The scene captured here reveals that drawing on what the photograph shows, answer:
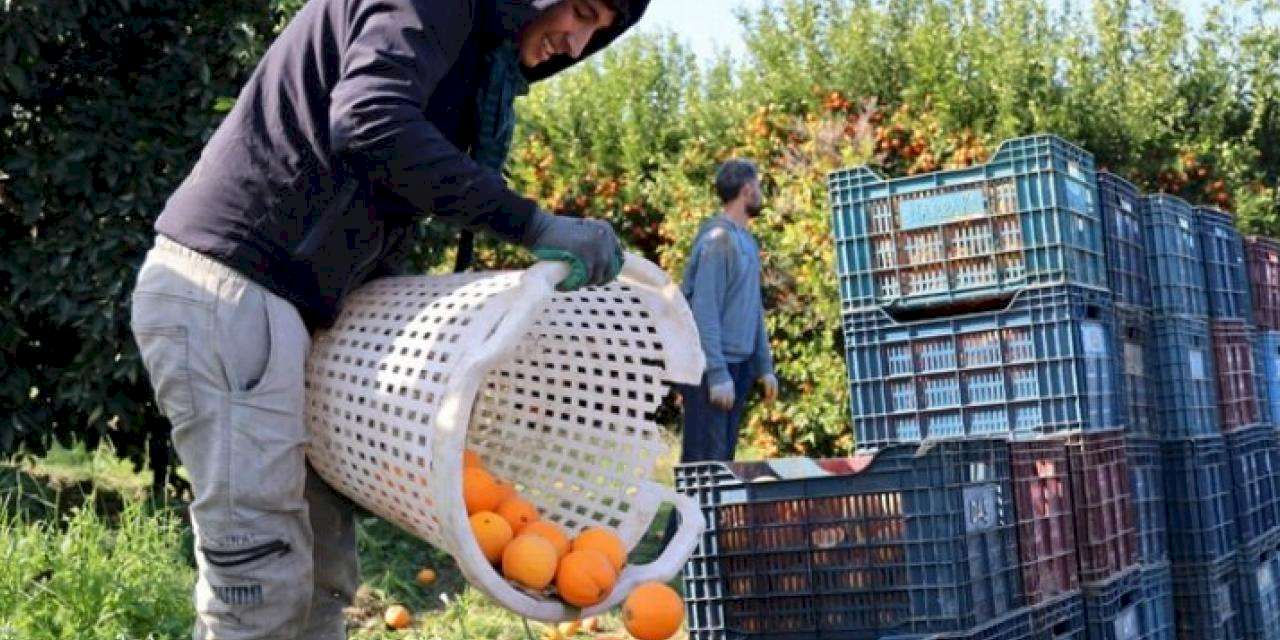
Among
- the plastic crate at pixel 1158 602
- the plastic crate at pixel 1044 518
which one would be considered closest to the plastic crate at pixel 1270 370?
the plastic crate at pixel 1158 602

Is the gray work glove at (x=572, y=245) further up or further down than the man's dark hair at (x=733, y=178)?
further down

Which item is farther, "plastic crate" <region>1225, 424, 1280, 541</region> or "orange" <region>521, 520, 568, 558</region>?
"plastic crate" <region>1225, 424, 1280, 541</region>

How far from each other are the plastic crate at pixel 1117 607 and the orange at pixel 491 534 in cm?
209

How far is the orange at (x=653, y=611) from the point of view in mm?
3117

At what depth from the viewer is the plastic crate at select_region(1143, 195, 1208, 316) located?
5348 millimetres

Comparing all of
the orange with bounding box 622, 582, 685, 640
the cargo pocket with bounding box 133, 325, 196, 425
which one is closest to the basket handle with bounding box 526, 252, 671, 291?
the orange with bounding box 622, 582, 685, 640

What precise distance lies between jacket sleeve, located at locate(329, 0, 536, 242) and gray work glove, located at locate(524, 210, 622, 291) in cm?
4

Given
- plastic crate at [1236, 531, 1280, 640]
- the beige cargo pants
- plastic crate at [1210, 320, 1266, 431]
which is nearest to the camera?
the beige cargo pants

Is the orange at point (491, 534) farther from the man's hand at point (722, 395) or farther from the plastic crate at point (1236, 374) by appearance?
the plastic crate at point (1236, 374)

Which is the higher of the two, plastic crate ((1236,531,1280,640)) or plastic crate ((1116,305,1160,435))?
plastic crate ((1116,305,1160,435))

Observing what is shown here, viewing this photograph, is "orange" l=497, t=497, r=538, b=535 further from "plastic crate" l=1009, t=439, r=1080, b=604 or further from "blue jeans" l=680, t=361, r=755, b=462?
"blue jeans" l=680, t=361, r=755, b=462

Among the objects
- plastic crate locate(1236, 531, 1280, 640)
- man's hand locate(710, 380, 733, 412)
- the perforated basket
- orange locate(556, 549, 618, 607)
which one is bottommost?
plastic crate locate(1236, 531, 1280, 640)

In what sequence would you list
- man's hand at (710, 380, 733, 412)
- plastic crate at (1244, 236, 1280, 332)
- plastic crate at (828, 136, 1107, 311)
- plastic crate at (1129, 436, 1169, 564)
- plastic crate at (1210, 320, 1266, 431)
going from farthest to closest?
plastic crate at (1244, 236, 1280, 332) < man's hand at (710, 380, 733, 412) < plastic crate at (1210, 320, 1266, 431) < plastic crate at (1129, 436, 1169, 564) < plastic crate at (828, 136, 1107, 311)

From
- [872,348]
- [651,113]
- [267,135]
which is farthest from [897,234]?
[651,113]
